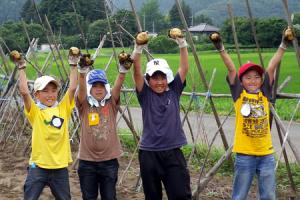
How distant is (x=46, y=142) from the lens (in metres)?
3.42

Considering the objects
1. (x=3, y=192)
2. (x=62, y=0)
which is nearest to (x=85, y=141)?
(x=3, y=192)

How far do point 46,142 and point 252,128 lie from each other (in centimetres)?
137

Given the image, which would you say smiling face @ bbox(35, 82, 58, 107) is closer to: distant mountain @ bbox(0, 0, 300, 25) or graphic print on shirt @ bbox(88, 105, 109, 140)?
graphic print on shirt @ bbox(88, 105, 109, 140)

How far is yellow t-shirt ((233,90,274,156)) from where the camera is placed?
130 inches

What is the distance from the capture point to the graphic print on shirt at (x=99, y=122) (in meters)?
3.43

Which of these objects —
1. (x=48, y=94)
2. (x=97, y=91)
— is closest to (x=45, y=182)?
(x=48, y=94)

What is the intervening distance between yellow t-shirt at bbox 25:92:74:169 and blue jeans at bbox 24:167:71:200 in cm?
5

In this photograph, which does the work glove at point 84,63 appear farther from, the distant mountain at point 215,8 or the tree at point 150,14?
the distant mountain at point 215,8

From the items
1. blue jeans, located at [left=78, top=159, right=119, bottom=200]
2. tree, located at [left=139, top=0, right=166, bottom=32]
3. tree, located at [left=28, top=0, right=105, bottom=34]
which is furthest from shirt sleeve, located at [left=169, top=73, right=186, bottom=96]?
tree, located at [left=139, top=0, right=166, bottom=32]

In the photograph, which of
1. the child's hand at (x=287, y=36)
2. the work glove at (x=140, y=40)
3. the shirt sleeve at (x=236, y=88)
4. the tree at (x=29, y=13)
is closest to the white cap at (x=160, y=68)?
the work glove at (x=140, y=40)

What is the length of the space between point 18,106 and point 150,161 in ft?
14.2

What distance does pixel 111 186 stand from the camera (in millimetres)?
3436

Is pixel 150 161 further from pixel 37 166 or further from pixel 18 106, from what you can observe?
pixel 18 106

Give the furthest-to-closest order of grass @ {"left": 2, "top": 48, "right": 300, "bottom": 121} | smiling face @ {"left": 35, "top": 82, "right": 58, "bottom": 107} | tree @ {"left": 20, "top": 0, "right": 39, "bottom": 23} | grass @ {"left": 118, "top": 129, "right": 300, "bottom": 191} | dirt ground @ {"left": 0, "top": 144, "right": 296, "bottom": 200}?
tree @ {"left": 20, "top": 0, "right": 39, "bottom": 23} < grass @ {"left": 2, "top": 48, "right": 300, "bottom": 121} < grass @ {"left": 118, "top": 129, "right": 300, "bottom": 191} < dirt ground @ {"left": 0, "top": 144, "right": 296, "bottom": 200} < smiling face @ {"left": 35, "top": 82, "right": 58, "bottom": 107}
